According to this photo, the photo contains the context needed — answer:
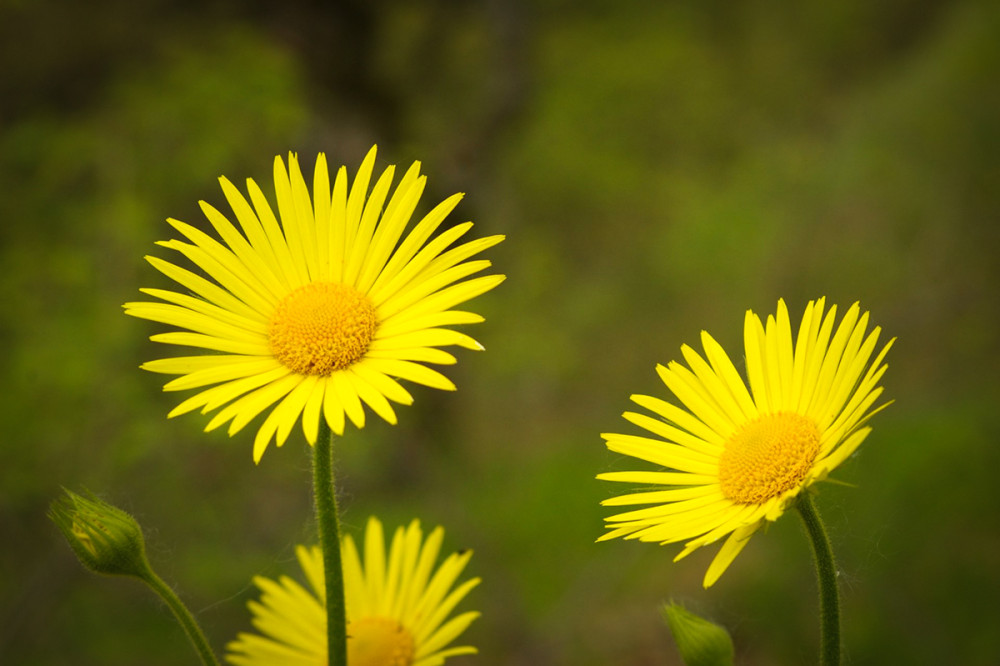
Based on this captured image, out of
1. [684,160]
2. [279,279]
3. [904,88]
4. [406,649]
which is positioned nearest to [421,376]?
[279,279]

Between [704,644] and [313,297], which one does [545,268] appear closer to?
[313,297]

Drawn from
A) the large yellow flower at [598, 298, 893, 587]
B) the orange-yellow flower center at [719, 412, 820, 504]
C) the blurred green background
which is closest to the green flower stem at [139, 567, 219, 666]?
the large yellow flower at [598, 298, 893, 587]

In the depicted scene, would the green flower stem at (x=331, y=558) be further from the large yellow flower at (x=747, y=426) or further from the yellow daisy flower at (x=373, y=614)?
the large yellow flower at (x=747, y=426)

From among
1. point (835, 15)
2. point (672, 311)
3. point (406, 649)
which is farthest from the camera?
point (835, 15)

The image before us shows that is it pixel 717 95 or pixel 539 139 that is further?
pixel 717 95

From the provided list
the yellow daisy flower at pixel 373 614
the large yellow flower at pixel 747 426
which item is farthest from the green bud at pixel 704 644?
the yellow daisy flower at pixel 373 614

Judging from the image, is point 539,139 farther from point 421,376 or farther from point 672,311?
point 421,376

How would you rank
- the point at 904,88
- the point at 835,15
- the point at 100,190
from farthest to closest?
1. the point at 835,15
2. the point at 904,88
3. the point at 100,190
